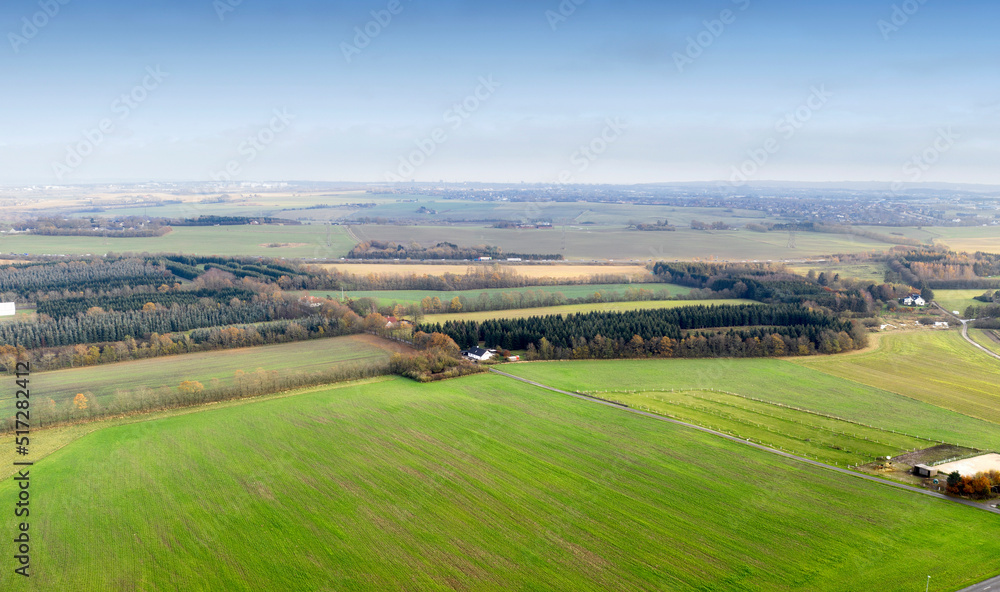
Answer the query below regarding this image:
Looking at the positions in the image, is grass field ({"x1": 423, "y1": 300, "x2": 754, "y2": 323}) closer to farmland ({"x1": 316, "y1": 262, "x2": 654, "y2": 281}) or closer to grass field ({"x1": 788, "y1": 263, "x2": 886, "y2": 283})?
farmland ({"x1": 316, "y1": 262, "x2": 654, "y2": 281})

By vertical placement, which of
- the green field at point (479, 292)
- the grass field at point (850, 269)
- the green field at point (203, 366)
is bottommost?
the green field at point (203, 366)

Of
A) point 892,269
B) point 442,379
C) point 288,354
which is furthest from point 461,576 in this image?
point 892,269

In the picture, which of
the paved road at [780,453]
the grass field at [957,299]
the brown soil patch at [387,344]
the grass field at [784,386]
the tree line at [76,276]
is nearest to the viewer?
the paved road at [780,453]

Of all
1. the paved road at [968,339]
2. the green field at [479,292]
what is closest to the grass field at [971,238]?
the paved road at [968,339]

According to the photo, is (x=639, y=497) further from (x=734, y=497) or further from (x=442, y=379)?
(x=442, y=379)

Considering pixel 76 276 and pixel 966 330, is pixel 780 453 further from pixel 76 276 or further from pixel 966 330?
pixel 76 276

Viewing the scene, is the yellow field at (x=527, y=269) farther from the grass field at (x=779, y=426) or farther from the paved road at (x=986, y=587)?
the paved road at (x=986, y=587)

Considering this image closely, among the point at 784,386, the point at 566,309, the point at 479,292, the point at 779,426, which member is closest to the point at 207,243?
the point at 479,292
